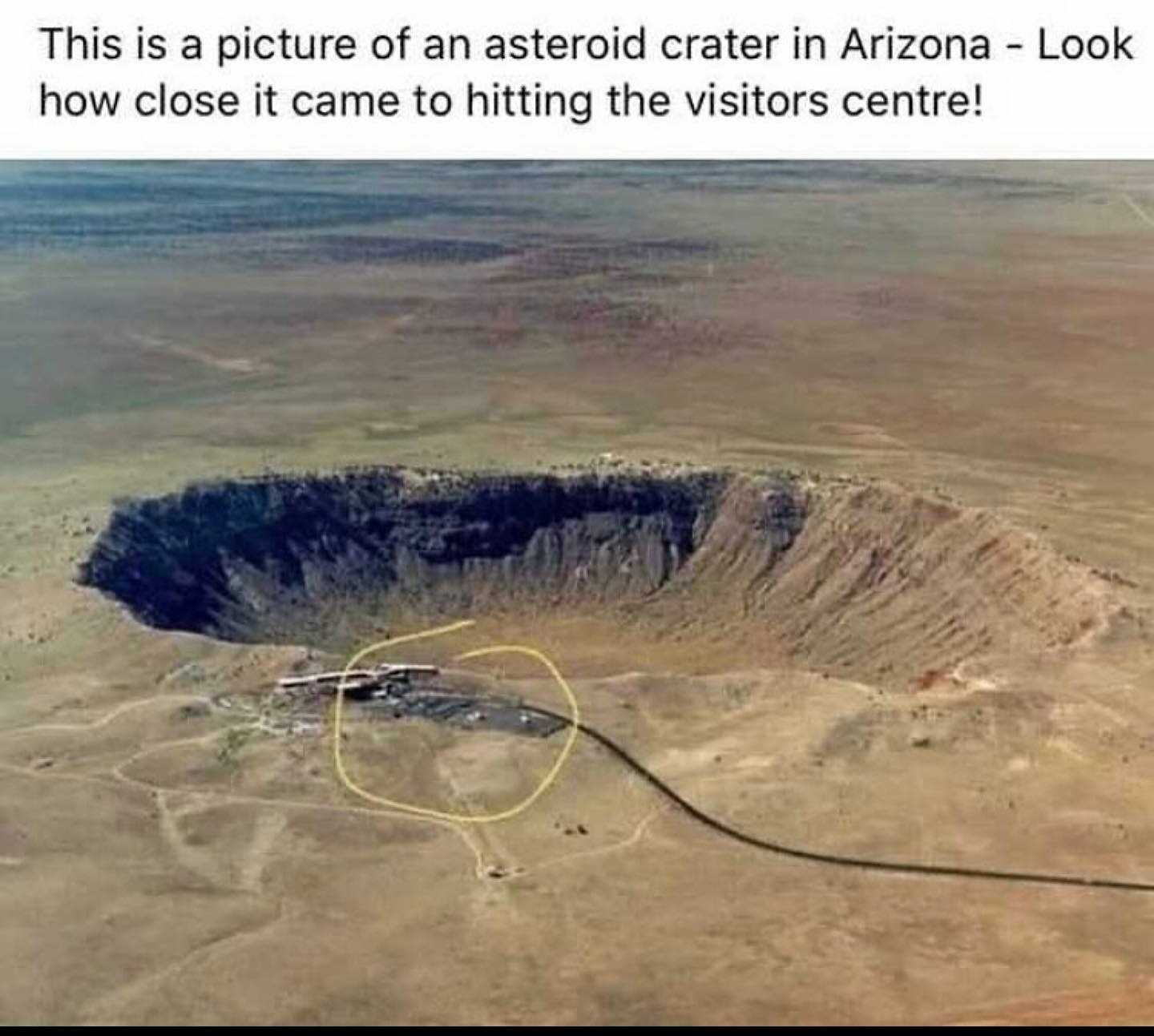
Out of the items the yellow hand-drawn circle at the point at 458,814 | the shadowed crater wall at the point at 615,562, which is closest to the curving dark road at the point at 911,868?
the yellow hand-drawn circle at the point at 458,814

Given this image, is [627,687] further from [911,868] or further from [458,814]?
[911,868]

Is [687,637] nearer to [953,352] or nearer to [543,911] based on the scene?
[543,911]

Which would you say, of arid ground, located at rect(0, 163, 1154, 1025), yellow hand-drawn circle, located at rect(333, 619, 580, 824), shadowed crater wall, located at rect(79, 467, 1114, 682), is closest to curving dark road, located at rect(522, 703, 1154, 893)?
arid ground, located at rect(0, 163, 1154, 1025)

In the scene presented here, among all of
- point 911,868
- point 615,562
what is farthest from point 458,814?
point 615,562

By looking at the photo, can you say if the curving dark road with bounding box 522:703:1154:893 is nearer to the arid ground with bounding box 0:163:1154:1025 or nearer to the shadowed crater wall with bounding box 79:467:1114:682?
the arid ground with bounding box 0:163:1154:1025

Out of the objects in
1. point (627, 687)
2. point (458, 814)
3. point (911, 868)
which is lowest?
point (911, 868)

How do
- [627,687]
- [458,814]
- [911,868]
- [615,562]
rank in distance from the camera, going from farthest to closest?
[615,562]
[627,687]
[458,814]
[911,868]

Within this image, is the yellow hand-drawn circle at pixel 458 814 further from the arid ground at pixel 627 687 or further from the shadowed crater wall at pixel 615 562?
the shadowed crater wall at pixel 615 562
